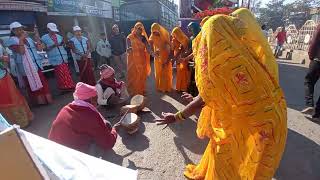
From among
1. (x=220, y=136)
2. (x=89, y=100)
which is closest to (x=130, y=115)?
(x=89, y=100)

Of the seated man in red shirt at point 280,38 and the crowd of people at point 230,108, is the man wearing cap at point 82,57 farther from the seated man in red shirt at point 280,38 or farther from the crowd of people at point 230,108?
the seated man in red shirt at point 280,38

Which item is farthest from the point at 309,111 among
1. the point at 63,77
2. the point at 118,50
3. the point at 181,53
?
the point at 118,50

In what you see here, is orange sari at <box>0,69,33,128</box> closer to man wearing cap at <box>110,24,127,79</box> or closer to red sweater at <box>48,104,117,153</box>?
red sweater at <box>48,104,117,153</box>

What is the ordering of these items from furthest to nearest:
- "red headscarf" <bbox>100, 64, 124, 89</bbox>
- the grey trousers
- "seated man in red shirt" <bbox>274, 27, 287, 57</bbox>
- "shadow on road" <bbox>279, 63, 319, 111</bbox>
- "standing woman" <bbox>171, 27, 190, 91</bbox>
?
"seated man in red shirt" <bbox>274, 27, 287, 57</bbox>
the grey trousers
"standing woman" <bbox>171, 27, 190, 91</bbox>
"shadow on road" <bbox>279, 63, 319, 111</bbox>
"red headscarf" <bbox>100, 64, 124, 89</bbox>

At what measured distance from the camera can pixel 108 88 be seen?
5.17 meters

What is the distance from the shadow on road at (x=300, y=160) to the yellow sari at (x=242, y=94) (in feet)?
4.92

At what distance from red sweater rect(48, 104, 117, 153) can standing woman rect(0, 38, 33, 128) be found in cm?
247

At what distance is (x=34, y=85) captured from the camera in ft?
19.1

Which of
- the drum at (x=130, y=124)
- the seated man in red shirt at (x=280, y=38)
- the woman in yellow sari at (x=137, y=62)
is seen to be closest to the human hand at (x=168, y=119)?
the drum at (x=130, y=124)

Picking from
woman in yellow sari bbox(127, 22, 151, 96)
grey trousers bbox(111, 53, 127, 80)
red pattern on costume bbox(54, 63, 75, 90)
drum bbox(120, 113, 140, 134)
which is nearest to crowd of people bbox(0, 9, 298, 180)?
drum bbox(120, 113, 140, 134)

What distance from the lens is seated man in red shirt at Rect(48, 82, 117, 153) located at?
8.89 feet

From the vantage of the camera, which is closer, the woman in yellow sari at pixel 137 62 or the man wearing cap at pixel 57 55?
the woman in yellow sari at pixel 137 62

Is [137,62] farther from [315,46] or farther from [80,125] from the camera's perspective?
[80,125]

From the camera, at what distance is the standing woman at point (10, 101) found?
15.5 feet
